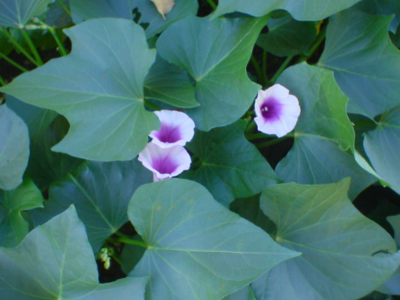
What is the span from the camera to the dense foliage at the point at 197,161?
25.1 inches

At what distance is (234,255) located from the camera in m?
0.63

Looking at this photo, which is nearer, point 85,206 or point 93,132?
point 93,132

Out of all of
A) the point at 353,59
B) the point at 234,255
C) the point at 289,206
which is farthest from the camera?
the point at 353,59

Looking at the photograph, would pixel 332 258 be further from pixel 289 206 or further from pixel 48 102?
pixel 48 102

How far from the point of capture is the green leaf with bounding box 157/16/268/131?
0.74 metres

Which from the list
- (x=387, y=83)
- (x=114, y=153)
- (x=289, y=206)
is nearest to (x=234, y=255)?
(x=289, y=206)

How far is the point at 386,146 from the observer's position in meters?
0.85

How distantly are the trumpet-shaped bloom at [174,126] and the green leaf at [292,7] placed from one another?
0.75 ft

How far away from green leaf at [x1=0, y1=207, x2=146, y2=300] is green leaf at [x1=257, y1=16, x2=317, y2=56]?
0.75m

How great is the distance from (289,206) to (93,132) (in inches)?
17.6

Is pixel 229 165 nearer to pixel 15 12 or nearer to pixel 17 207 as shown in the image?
pixel 17 207

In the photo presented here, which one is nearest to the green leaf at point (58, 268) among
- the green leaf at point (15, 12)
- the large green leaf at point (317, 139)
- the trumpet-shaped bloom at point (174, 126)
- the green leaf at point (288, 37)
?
the trumpet-shaped bloom at point (174, 126)

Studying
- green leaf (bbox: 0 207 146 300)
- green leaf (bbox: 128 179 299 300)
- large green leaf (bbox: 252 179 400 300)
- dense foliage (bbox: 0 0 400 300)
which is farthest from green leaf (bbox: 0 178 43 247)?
large green leaf (bbox: 252 179 400 300)

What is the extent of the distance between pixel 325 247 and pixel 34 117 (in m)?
0.80
